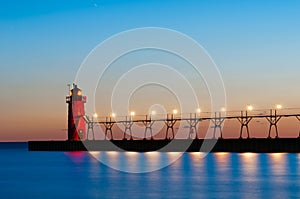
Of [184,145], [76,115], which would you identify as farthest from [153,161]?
[76,115]

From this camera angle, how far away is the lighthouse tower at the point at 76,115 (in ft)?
369

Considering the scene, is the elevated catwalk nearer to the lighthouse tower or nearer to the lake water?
the lighthouse tower

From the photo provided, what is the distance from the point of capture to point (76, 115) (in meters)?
113

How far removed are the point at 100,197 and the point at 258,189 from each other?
39.1 ft

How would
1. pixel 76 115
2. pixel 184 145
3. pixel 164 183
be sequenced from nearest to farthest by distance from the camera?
pixel 164 183, pixel 184 145, pixel 76 115

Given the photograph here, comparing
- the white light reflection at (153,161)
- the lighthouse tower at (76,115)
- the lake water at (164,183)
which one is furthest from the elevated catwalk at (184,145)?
the lake water at (164,183)

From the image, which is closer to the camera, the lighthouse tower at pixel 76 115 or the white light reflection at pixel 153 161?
the white light reflection at pixel 153 161

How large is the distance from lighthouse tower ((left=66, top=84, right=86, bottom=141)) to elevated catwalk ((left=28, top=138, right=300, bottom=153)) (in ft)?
5.32

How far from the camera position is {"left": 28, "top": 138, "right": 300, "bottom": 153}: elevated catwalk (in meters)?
87.6

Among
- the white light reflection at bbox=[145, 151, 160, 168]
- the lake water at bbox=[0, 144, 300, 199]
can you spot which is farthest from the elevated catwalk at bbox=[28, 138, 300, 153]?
the lake water at bbox=[0, 144, 300, 199]

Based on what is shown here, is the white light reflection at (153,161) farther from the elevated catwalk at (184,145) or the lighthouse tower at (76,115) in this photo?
the lighthouse tower at (76,115)

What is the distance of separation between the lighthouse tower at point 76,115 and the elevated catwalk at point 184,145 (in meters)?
1.62

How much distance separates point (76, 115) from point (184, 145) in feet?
74.1

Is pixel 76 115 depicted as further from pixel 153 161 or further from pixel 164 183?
pixel 164 183
